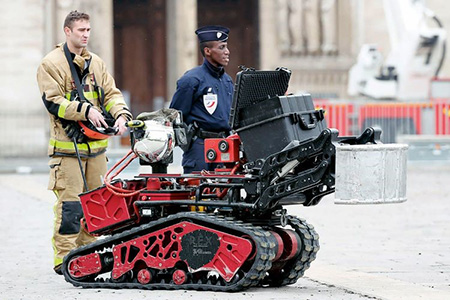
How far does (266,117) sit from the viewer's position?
9227mm

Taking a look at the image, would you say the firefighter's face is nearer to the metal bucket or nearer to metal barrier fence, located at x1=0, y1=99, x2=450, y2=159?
the metal bucket

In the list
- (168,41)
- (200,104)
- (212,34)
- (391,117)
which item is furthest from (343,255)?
(168,41)

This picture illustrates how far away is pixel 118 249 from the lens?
9.54m

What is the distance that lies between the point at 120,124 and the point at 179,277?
5.27ft

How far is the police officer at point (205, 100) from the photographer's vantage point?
10.4 metres

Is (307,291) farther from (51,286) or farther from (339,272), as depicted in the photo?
(51,286)

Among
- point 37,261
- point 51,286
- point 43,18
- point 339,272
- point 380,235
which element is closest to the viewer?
point 51,286

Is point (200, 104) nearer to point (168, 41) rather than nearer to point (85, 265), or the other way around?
point (85, 265)

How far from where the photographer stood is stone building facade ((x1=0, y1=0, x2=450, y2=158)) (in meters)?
32.8

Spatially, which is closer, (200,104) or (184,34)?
(200,104)

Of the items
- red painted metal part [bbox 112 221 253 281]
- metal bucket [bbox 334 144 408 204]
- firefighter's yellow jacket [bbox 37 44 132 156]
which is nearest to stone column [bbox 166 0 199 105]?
firefighter's yellow jacket [bbox 37 44 132 156]

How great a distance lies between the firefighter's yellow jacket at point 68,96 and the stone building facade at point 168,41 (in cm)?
2137

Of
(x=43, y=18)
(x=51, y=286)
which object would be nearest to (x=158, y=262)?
(x=51, y=286)

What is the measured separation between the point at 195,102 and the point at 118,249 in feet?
5.04
